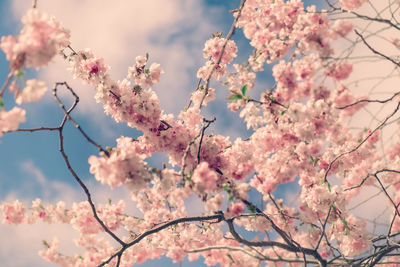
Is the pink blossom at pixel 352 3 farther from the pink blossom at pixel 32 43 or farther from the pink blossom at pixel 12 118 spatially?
the pink blossom at pixel 12 118

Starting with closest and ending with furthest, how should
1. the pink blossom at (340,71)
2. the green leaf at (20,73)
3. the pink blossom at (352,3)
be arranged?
the green leaf at (20,73) → the pink blossom at (340,71) → the pink blossom at (352,3)

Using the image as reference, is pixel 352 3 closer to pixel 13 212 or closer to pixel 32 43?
pixel 32 43

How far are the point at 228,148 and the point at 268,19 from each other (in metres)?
2.10

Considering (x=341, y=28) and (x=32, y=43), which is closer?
(x=32, y=43)

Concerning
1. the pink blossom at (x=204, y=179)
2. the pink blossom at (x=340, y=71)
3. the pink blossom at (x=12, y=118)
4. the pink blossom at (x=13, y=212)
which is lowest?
the pink blossom at (x=204, y=179)

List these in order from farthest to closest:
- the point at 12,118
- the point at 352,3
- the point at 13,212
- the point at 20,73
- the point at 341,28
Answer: the point at 13,212
the point at 352,3
the point at 341,28
the point at 12,118
the point at 20,73

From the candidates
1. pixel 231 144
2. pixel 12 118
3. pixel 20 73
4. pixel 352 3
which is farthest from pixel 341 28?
pixel 12 118

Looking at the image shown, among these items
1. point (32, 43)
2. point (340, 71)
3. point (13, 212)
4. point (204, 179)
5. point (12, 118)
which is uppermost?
point (13, 212)

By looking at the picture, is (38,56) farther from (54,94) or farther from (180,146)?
(180,146)

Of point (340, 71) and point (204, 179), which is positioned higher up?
point (340, 71)

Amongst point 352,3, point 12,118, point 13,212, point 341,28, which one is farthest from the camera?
point 13,212

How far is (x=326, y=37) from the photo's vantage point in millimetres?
3912

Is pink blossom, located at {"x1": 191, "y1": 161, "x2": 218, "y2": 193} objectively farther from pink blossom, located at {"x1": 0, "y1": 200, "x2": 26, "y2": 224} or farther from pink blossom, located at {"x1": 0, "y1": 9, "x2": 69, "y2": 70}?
pink blossom, located at {"x1": 0, "y1": 200, "x2": 26, "y2": 224}

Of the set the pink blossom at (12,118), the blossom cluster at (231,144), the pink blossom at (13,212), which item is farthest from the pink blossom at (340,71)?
the pink blossom at (13,212)
